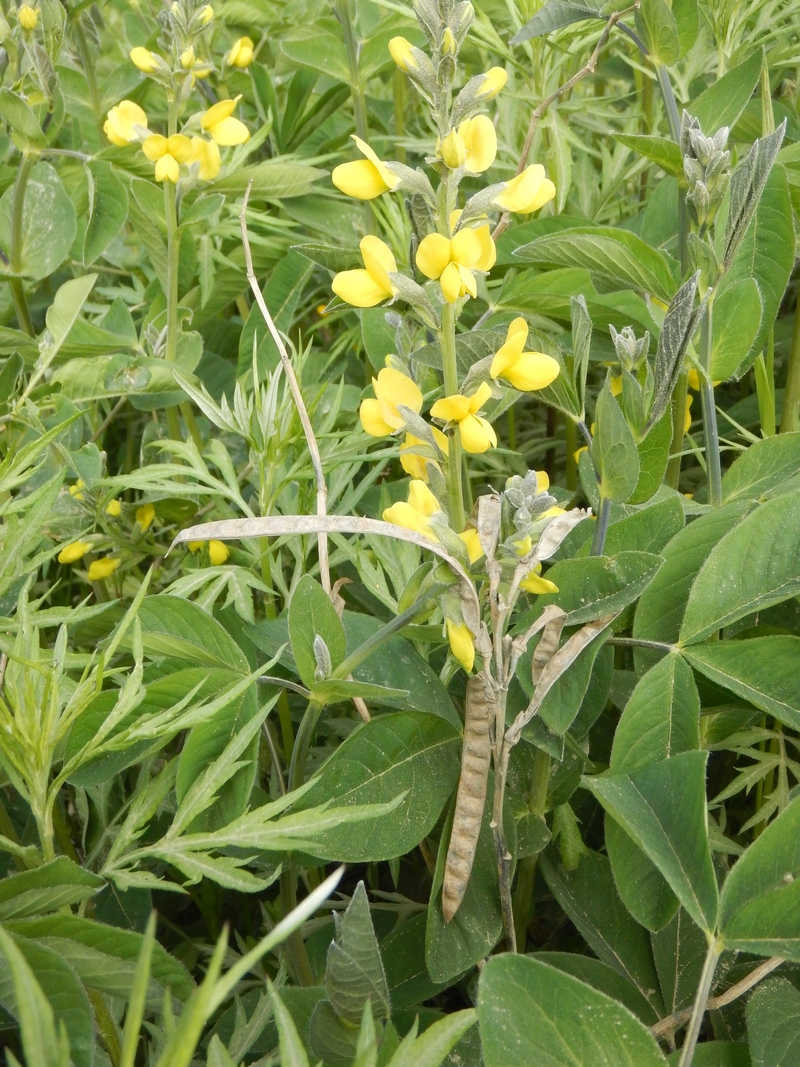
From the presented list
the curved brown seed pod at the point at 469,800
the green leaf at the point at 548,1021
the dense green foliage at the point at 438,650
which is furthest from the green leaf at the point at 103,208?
the green leaf at the point at 548,1021

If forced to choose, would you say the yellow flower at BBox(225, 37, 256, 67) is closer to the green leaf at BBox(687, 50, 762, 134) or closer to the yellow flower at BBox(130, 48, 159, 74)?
the yellow flower at BBox(130, 48, 159, 74)

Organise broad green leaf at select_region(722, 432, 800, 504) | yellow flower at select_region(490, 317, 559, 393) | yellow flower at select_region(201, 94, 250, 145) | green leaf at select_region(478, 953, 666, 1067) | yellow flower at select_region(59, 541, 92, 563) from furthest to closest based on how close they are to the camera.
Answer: yellow flower at select_region(201, 94, 250, 145)
yellow flower at select_region(59, 541, 92, 563)
broad green leaf at select_region(722, 432, 800, 504)
yellow flower at select_region(490, 317, 559, 393)
green leaf at select_region(478, 953, 666, 1067)

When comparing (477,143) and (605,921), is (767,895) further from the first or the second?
(477,143)

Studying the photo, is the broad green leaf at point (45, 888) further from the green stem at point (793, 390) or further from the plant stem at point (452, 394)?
the green stem at point (793, 390)

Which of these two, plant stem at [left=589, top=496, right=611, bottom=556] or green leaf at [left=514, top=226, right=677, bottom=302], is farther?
green leaf at [left=514, top=226, right=677, bottom=302]

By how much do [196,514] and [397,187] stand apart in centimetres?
50

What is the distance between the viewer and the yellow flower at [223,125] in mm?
1098

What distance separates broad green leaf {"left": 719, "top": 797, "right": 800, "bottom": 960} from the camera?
531mm

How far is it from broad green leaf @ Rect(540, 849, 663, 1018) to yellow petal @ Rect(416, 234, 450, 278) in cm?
45

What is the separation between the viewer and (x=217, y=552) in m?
0.90

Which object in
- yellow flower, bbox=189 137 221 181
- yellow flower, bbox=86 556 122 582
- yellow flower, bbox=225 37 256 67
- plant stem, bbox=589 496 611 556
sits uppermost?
yellow flower, bbox=225 37 256 67

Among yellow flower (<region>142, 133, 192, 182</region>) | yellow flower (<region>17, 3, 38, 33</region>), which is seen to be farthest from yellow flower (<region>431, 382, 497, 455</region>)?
yellow flower (<region>17, 3, 38, 33</region>)

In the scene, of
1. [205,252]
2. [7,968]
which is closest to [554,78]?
[205,252]

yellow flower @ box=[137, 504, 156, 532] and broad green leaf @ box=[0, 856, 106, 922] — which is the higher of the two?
broad green leaf @ box=[0, 856, 106, 922]
